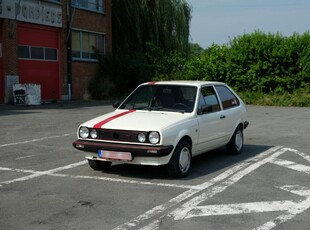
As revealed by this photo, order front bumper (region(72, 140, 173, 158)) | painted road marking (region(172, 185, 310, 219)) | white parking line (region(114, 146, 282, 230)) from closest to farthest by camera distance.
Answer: white parking line (region(114, 146, 282, 230)) < painted road marking (region(172, 185, 310, 219)) < front bumper (region(72, 140, 173, 158))

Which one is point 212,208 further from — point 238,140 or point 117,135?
point 238,140

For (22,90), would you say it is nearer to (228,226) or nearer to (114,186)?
(114,186)

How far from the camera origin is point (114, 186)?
21.9ft

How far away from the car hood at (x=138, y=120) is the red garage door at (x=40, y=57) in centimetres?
1805

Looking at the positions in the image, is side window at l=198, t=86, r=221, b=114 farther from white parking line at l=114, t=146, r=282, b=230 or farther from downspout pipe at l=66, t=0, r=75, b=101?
downspout pipe at l=66, t=0, r=75, b=101

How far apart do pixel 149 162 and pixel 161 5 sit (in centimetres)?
2670

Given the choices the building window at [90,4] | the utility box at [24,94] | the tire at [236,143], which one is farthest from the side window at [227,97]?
the building window at [90,4]

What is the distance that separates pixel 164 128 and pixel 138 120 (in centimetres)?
56

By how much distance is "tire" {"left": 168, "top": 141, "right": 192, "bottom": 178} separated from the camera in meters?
6.99

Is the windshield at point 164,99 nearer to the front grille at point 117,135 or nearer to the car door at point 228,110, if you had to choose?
the car door at point 228,110

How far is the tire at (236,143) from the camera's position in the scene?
9.17 metres

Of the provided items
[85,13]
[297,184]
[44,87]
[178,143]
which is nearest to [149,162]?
[178,143]

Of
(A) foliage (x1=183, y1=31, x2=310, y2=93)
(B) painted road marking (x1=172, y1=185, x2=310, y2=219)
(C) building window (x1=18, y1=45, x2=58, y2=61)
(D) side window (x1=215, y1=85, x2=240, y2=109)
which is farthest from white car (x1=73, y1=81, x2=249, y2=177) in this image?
(A) foliage (x1=183, y1=31, x2=310, y2=93)

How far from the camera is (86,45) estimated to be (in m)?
29.3
